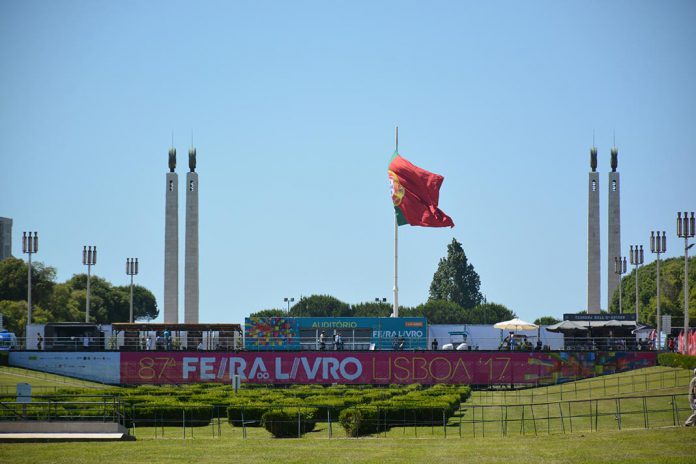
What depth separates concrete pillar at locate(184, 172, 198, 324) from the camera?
94.8 metres

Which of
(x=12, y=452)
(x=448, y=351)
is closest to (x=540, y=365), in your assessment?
(x=448, y=351)

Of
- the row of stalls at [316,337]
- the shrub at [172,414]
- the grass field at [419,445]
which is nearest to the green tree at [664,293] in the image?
the row of stalls at [316,337]

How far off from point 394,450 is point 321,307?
107 metres

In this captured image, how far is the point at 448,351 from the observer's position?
2675 inches

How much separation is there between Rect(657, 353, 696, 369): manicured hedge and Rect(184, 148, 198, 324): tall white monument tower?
4259cm

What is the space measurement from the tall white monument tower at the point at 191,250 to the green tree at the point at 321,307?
4560 cm

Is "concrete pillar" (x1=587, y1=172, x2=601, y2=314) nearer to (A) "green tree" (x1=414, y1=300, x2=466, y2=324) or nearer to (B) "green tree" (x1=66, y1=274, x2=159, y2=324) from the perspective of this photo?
(A) "green tree" (x1=414, y1=300, x2=466, y2=324)

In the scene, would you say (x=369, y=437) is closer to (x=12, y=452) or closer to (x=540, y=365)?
(x=12, y=452)

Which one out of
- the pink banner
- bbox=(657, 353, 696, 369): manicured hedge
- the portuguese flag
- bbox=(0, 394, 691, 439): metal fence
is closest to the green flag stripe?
the portuguese flag

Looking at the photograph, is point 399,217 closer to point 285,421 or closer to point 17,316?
point 285,421

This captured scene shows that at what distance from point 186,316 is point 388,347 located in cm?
2927

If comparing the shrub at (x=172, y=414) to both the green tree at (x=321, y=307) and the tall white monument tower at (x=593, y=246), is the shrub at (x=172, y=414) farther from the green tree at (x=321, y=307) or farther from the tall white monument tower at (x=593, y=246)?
the green tree at (x=321, y=307)

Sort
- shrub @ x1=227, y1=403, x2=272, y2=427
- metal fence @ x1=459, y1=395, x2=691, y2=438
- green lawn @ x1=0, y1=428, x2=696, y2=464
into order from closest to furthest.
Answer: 1. green lawn @ x1=0, y1=428, x2=696, y2=464
2. metal fence @ x1=459, y1=395, x2=691, y2=438
3. shrub @ x1=227, y1=403, x2=272, y2=427

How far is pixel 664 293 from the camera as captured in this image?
12669cm
